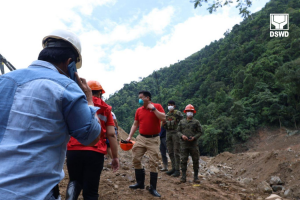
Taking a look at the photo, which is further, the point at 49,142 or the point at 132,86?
the point at 132,86

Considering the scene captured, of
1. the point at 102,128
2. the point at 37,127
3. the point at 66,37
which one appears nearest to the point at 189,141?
the point at 102,128

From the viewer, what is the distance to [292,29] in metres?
40.4

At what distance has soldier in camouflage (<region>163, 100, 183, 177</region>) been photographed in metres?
6.28

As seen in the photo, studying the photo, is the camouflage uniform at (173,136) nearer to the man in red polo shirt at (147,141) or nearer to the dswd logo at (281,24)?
the man in red polo shirt at (147,141)

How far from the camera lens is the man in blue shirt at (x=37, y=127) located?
918 mm

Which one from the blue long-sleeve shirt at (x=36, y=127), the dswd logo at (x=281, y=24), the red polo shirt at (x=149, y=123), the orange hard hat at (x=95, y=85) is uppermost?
the dswd logo at (x=281, y=24)

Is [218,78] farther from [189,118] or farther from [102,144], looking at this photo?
[102,144]

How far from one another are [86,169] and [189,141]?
3.79 m

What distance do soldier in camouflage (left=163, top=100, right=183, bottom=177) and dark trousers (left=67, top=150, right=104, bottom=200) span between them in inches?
165

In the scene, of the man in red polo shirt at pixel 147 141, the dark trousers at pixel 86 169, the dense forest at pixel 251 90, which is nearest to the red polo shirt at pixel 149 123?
the man in red polo shirt at pixel 147 141

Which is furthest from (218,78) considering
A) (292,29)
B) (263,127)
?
(263,127)

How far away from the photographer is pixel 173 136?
6539 millimetres

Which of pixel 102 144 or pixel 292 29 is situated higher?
pixel 292 29

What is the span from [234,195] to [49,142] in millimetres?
4805
